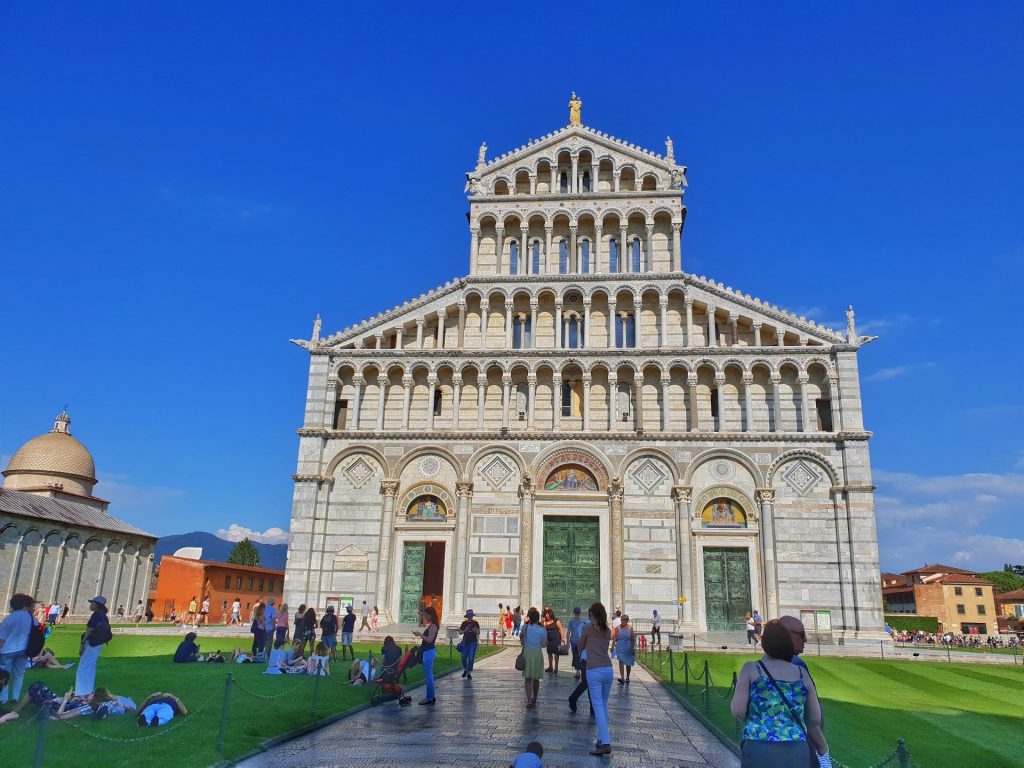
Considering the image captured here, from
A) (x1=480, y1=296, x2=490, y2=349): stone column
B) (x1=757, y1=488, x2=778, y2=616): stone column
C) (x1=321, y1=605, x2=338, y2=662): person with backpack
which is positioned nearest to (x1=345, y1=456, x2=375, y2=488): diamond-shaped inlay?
(x1=480, y1=296, x2=490, y2=349): stone column

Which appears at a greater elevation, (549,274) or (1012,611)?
(549,274)

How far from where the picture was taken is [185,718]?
1153 centimetres

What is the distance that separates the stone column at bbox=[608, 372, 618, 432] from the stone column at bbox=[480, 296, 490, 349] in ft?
20.4

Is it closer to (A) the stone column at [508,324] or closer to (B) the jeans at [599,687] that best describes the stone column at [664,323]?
(A) the stone column at [508,324]

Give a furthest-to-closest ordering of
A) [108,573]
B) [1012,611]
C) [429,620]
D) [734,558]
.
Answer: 1. [1012,611]
2. [108,573]
3. [734,558]
4. [429,620]

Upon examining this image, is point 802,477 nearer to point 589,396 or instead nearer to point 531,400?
point 589,396

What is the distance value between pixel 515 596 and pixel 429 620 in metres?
18.3

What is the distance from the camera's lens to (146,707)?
11289 millimetres

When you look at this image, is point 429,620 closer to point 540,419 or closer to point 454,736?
point 454,736

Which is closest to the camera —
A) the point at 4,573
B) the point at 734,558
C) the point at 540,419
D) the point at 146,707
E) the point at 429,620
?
the point at 146,707

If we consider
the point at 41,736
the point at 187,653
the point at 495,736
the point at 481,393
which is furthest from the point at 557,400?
the point at 41,736

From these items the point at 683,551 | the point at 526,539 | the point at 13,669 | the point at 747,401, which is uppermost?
the point at 747,401

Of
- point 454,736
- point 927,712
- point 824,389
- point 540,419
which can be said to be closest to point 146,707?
point 454,736

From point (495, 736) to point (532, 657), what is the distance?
8.60 feet
